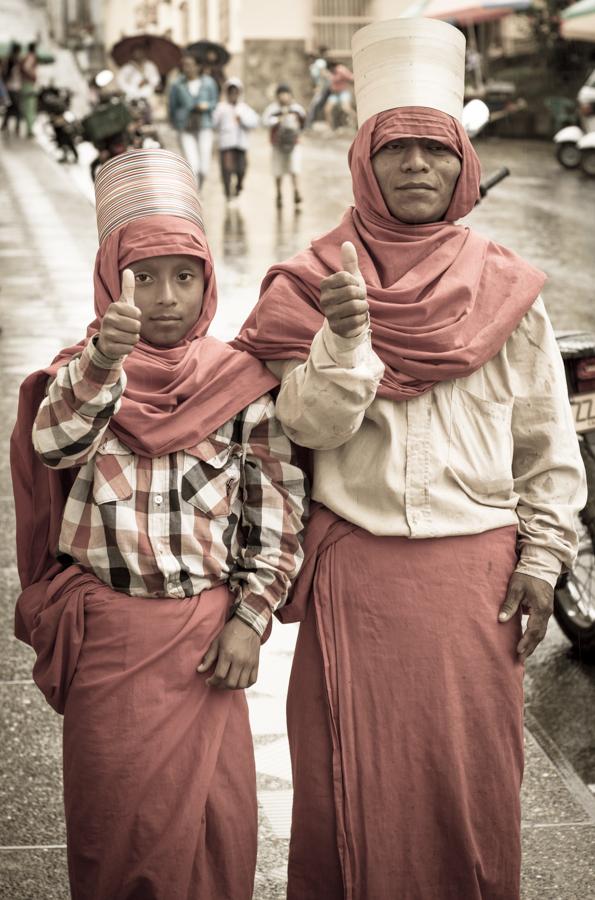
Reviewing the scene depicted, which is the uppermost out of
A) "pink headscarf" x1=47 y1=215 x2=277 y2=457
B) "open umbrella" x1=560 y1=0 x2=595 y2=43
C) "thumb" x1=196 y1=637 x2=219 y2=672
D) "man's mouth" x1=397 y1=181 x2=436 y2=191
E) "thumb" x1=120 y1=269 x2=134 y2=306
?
"man's mouth" x1=397 y1=181 x2=436 y2=191

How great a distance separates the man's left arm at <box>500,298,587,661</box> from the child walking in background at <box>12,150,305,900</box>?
451mm

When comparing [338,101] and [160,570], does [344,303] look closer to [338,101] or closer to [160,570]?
[160,570]

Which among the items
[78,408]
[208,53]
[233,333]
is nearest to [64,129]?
[208,53]

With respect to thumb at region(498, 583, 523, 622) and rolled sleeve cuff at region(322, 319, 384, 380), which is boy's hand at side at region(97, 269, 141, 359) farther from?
thumb at region(498, 583, 523, 622)

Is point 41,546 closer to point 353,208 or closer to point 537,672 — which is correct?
point 353,208

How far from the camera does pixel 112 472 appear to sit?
8.43ft

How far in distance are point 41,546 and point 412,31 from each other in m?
1.28

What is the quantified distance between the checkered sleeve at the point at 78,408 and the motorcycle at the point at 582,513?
2114 mm

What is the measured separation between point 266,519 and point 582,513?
80.3 inches

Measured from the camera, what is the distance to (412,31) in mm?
2723

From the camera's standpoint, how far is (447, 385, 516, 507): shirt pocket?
2.61m

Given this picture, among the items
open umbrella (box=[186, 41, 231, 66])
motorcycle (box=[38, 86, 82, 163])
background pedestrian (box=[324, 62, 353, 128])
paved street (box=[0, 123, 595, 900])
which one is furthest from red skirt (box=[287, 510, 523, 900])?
open umbrella (box=[186, 41, 231, 66])

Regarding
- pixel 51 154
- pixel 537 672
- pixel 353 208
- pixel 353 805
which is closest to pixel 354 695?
pixel 353 805

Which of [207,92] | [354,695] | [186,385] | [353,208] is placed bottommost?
[207,92]
